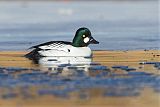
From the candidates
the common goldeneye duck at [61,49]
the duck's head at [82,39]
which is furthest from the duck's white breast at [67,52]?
the duck's head at [82,39]

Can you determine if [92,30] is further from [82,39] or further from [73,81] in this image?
[73,81]

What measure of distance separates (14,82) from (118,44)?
629 centimetres

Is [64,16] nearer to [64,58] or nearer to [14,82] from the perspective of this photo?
[64,58]

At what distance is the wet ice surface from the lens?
26.2ft

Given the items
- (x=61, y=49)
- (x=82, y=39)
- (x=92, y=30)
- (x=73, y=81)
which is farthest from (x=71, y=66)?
(x=92, y=30)

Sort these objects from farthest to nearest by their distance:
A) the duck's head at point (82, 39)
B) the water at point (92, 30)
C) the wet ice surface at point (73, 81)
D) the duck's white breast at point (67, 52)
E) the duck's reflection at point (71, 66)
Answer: the water at point (92, 30)
the duck's head at point (82, 39)
the duck's white breast at point (67, 52)
the duck's reflection at point (71, 66)
the wet ice surface at point (73, 81)

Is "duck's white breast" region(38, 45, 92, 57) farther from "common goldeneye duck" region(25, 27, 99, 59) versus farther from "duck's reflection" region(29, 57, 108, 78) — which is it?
"duck's reflection" region(29, 57, 108, 78)

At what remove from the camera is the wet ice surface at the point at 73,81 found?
7.98 meters

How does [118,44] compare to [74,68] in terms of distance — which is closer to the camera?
[74,68]

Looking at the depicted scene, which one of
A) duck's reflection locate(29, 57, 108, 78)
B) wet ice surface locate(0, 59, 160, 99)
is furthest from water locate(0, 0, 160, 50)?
wet ice surface locate(0, 59, 160, 99)

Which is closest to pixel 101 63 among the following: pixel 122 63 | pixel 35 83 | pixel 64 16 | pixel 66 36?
pixel 122 63

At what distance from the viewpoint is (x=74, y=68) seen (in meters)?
10.3

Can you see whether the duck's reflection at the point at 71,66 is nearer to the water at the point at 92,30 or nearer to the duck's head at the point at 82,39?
the duck's head at the point at 82,39

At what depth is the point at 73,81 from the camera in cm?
880
